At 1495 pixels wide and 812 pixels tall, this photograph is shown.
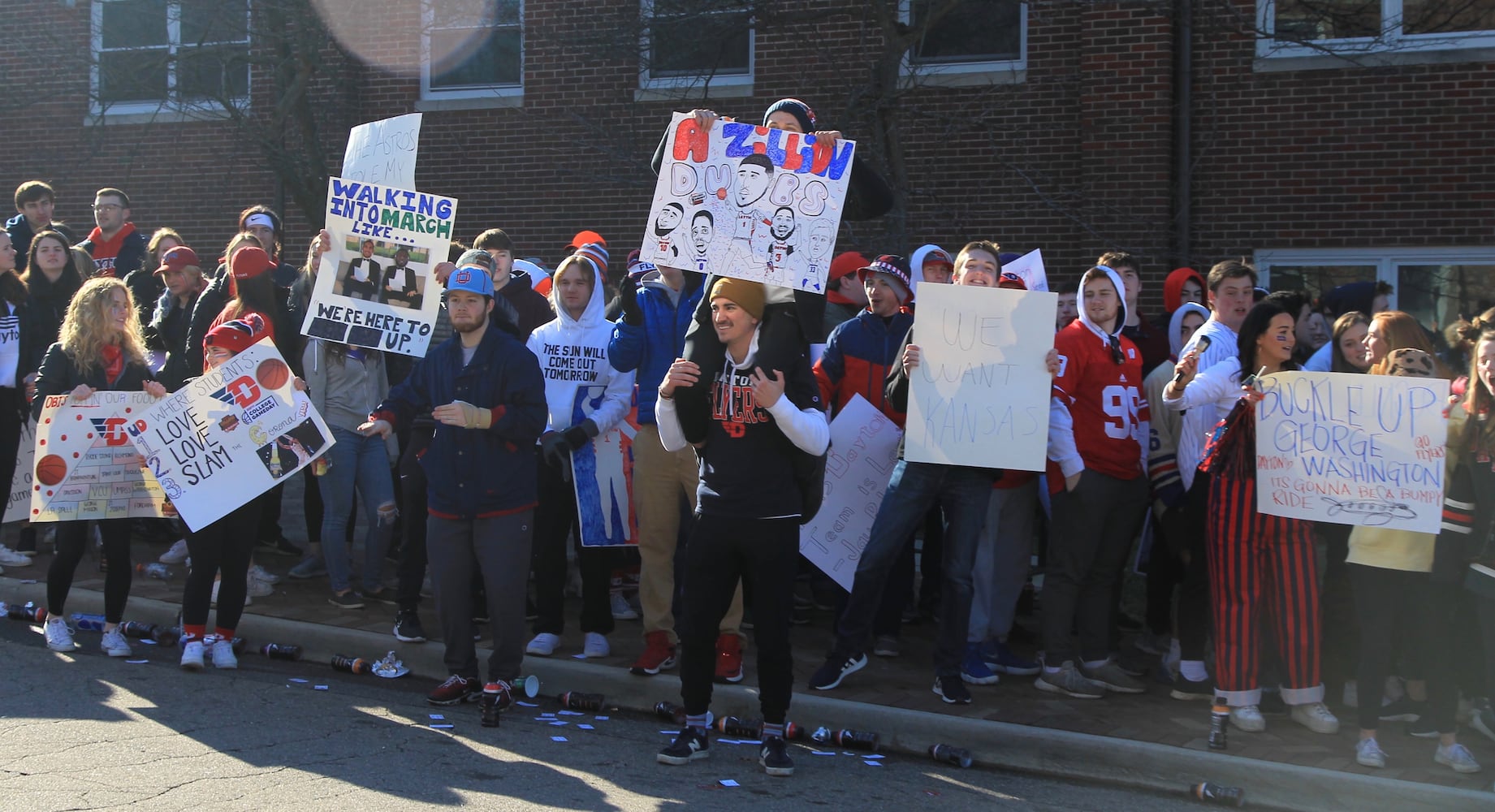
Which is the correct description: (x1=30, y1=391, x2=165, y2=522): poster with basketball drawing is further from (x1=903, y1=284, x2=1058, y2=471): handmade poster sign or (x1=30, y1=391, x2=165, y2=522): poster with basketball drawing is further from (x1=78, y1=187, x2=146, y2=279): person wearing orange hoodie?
(x1=903, y1=284, x2=1058, y2=471): handmade poster sign

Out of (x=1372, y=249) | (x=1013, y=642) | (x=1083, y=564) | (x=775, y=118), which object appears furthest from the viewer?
(x=1372, y=249)

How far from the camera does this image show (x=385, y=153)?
24.4ft

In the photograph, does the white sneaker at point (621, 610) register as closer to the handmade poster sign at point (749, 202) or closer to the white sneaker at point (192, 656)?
the white sneaker at point (192, 656)

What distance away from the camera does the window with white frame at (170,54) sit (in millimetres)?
11695

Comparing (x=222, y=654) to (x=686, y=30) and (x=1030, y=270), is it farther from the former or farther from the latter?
(x=686, y=30)

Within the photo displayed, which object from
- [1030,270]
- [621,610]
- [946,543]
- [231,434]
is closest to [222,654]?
[231,434]

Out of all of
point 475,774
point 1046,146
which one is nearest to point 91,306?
point 475,774

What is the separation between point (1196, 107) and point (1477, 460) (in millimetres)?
7024

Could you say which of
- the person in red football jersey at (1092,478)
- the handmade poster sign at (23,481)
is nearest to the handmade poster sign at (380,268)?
the handmade poster sign at (23,481)

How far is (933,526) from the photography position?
24.7 ft

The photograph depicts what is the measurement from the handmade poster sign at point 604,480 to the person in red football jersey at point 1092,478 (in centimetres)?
211

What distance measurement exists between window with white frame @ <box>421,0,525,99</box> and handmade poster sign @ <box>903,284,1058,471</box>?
334 inches

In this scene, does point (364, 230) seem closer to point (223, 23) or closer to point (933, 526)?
point (933, 526)

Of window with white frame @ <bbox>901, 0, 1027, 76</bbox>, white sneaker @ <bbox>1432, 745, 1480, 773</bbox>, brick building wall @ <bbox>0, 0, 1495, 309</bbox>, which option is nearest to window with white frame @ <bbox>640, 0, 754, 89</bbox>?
brick building wall @ <bbox>0, 0, 1495, 309</bbox>
